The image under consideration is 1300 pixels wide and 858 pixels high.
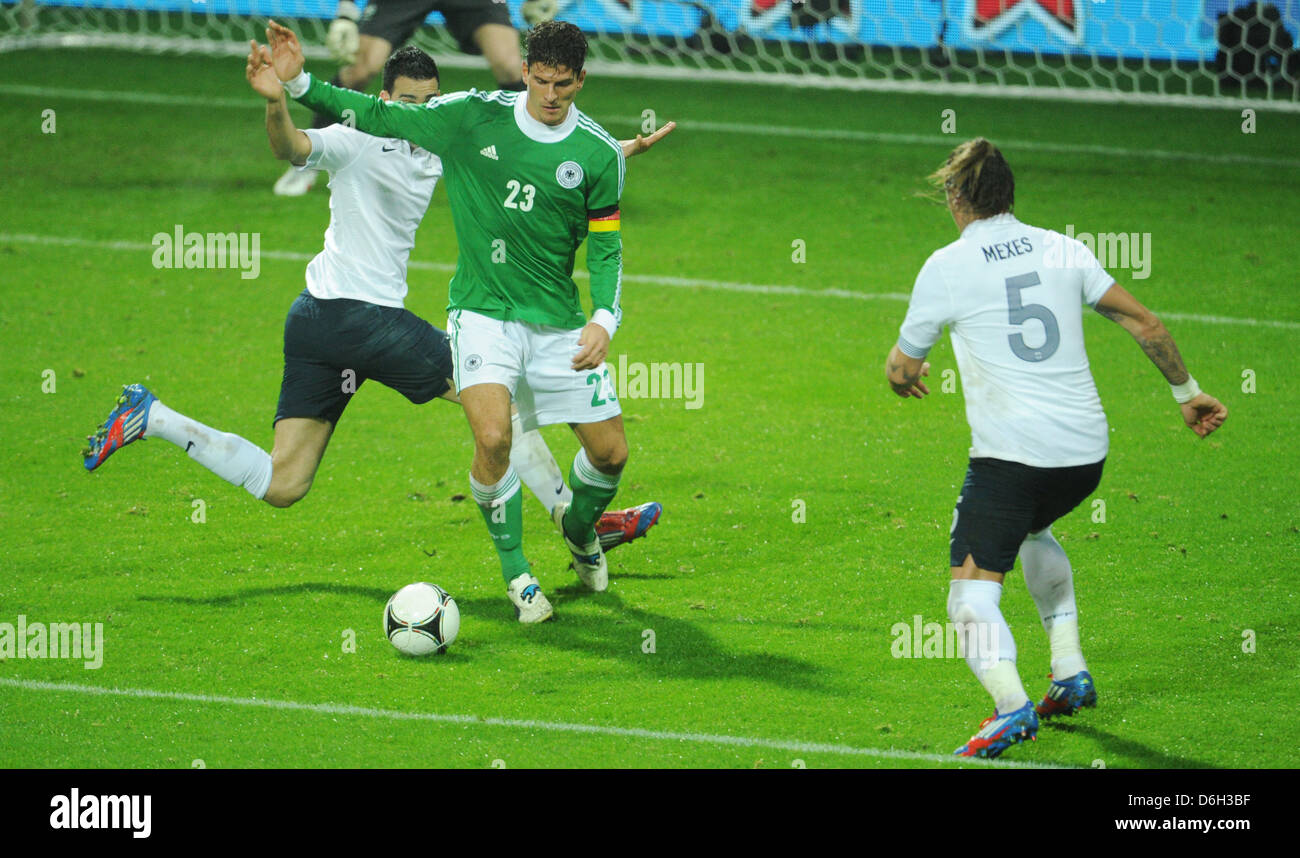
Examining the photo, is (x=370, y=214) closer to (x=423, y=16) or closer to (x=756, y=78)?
(x=423, y=16)

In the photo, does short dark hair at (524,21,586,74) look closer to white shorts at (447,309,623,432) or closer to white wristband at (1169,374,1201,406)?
white shorts at (447,309,623,432)

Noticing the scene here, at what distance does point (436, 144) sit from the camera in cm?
573

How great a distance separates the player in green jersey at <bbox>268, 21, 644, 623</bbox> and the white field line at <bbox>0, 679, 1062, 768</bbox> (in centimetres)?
94

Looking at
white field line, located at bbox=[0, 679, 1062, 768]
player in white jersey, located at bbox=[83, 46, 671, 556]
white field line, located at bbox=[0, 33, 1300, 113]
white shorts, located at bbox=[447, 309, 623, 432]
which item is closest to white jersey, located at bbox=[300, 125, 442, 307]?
player in white jersey, located at bbox=[83, 46, 671, 556]

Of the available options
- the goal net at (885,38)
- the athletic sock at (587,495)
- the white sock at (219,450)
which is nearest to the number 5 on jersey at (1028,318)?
the athletic sock at (587,495)

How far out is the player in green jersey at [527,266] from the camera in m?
5.68

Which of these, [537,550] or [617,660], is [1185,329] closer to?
[537,550]

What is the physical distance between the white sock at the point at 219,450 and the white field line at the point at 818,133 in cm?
891

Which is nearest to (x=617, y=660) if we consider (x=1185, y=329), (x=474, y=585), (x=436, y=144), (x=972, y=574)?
(x=474, y=585)

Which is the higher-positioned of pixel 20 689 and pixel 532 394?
pixel 532 394

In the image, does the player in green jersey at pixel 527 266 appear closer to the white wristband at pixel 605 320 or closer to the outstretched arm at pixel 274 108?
the white wristband at pixel 605 320

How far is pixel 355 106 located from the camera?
17.7 ft

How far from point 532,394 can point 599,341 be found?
0.55 meters

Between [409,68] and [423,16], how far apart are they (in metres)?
5.91
